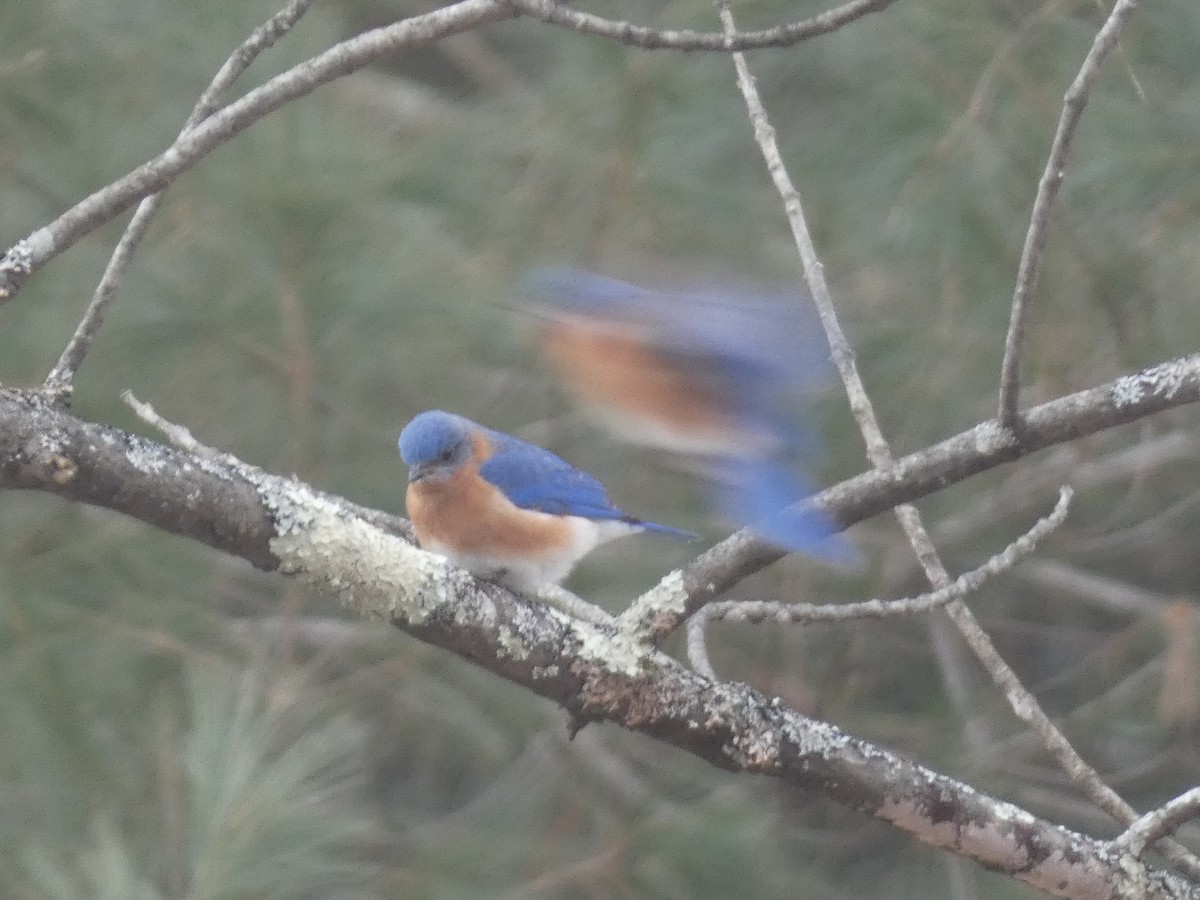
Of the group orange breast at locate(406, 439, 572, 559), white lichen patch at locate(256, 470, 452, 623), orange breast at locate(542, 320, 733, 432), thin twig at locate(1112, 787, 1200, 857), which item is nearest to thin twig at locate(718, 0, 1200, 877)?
thin twig at locate(1112, 787, 1200, 857)

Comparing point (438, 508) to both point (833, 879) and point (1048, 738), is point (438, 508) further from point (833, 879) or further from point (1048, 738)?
point (833, 879)

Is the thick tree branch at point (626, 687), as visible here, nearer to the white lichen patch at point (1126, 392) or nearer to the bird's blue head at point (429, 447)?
the white lichen patch at point (1126, 392)

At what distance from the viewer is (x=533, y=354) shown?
2.82 metres

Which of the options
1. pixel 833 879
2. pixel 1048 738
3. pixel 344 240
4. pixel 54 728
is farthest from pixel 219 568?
pixel 1048 738

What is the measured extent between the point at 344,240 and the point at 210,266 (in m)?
0.22

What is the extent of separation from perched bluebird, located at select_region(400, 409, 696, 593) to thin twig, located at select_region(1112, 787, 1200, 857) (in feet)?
2.98

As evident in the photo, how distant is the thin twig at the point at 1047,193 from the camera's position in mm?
1227

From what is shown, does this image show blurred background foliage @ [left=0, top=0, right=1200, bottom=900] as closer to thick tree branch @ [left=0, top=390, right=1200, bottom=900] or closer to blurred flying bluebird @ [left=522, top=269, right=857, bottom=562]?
blurred flying bluebird @ [left=522, top=269, right=857, bottom=562]

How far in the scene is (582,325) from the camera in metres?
2.18

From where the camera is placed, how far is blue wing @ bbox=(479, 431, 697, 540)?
225 centimetres

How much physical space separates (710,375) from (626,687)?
617mm

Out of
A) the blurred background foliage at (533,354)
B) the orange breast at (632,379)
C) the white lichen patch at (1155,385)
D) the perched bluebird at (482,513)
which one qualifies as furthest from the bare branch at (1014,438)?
the blurred background foliage at (533,354)

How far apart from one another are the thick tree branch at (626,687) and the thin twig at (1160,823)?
0.02 meters

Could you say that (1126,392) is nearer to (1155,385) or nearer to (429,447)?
(1155,385)
